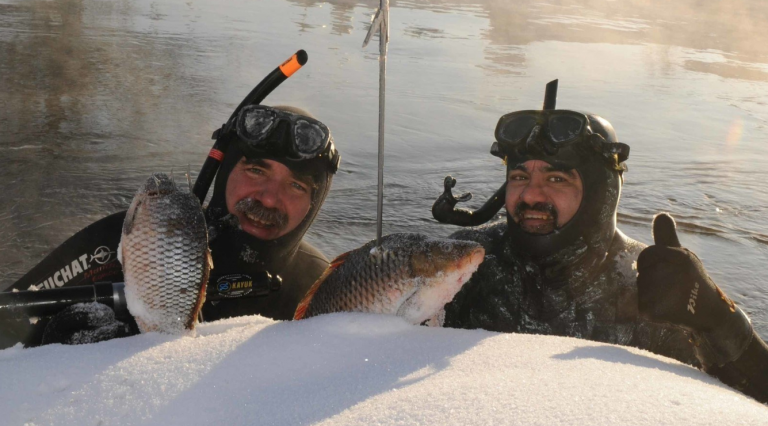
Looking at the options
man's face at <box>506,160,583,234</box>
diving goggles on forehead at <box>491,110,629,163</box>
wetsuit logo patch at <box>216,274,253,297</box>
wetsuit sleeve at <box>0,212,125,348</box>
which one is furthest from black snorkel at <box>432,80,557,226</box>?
wetsuit sleeve at <box>0,212,125,348</box>

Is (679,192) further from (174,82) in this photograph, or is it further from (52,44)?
(52,44)

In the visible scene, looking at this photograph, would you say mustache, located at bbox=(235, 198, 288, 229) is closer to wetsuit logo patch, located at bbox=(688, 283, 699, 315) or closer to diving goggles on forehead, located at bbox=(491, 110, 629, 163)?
diving goggles on forehead, located at bbox=(491, 110, 629, 163)

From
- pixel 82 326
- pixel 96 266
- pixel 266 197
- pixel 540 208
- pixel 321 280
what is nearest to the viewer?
pixel 82 326

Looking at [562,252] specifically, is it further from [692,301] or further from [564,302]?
[692,301]

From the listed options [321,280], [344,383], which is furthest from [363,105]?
[344,383]

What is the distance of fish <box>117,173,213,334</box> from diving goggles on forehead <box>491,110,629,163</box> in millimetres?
2190

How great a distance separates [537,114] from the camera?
3.90 metres

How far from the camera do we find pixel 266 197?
3828 millimetres

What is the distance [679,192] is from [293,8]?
12775mm

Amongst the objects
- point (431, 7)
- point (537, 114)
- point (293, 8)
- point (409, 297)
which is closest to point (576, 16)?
point (431, 7)

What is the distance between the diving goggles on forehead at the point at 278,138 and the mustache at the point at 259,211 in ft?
1.00

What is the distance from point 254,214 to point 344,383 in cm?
196

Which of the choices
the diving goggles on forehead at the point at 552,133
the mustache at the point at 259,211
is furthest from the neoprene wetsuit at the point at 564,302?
the mustache at the point at 259,211

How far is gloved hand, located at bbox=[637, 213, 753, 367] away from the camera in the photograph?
111 inches
